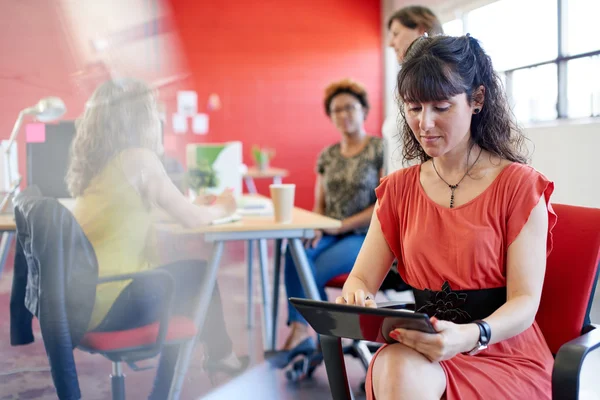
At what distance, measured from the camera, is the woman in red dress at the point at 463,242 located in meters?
1.08

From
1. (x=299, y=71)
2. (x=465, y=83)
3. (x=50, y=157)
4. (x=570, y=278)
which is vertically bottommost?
(x=570, y=278)

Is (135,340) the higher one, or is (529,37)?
(529,37)

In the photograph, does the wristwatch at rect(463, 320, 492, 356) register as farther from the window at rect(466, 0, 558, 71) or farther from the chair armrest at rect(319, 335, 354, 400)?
the window at rect(466, 0, 558, 71)

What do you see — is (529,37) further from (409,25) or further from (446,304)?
(446,304)

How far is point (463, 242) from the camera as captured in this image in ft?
4.02

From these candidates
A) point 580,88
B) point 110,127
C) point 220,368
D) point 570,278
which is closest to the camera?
point 570,278

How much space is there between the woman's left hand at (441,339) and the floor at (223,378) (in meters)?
0.54

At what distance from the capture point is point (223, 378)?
79.9 inches

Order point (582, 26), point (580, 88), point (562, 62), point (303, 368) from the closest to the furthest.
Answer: point (303, 368)
point (582, 26)
point (580, 88)
point (562, 62)

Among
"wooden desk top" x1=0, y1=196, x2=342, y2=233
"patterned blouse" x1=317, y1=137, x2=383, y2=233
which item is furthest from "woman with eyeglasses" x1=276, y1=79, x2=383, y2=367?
"wooden desk top" x1=0, y1=196, x2=342, y2=233

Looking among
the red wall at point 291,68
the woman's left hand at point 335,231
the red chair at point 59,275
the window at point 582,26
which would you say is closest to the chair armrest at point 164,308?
the red chair at point 59,275

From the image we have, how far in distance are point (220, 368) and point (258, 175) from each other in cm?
375

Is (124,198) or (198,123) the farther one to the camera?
(198,123)

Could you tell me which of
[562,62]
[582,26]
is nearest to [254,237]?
[582,26]
